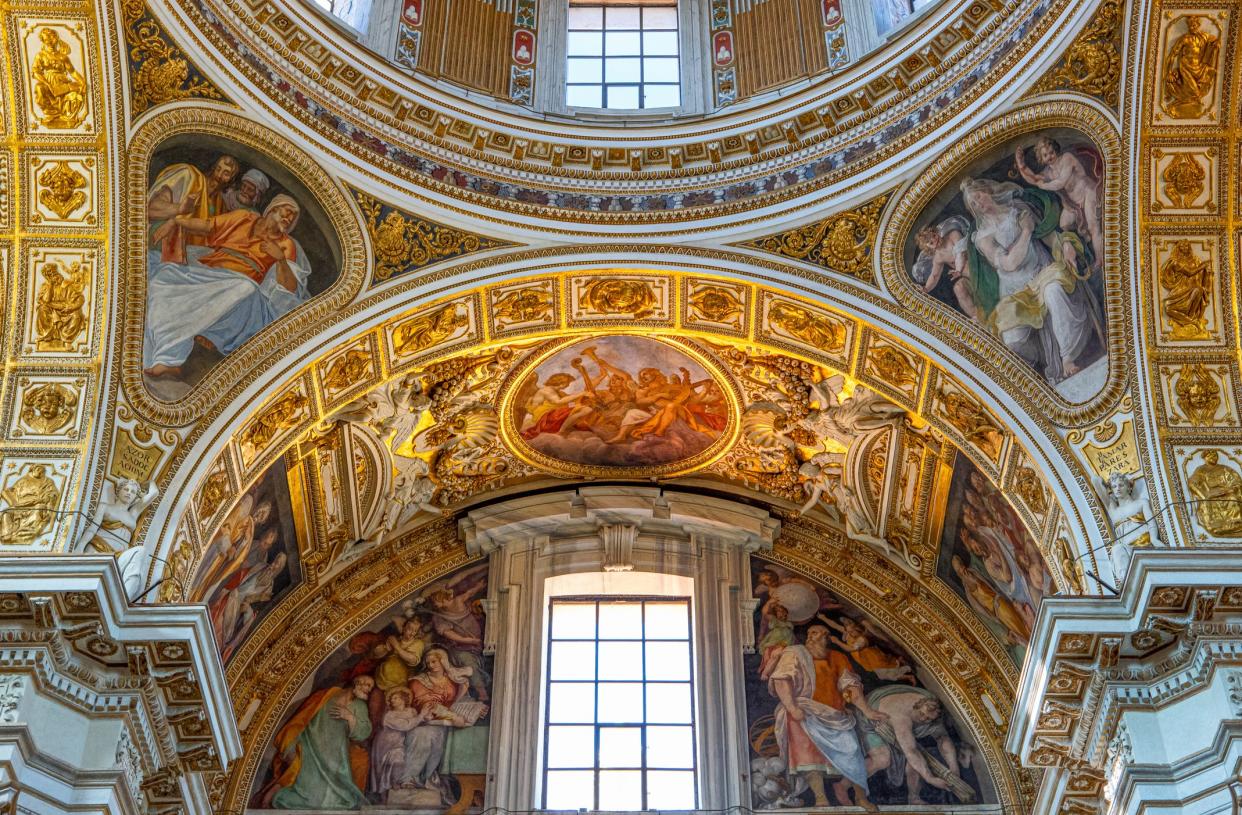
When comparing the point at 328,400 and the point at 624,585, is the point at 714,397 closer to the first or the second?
the point at 624,585

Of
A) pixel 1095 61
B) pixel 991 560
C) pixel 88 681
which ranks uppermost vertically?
pixel 1095 61

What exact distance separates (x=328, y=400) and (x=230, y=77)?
3.29 m

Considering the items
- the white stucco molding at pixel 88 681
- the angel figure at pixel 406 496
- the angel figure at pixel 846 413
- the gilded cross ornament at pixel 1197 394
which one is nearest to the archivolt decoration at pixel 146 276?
the white stucco molding at pixel 88 681

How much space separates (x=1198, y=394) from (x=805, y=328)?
12.7 feet

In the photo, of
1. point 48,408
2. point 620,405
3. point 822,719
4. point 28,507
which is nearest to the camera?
point 28,507

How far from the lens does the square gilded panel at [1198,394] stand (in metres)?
14.9

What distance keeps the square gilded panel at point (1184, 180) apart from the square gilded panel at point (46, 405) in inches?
388

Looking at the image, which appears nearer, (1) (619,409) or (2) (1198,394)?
(2) (1198,394)

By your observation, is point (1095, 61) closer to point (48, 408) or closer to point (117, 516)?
point (117, 516)

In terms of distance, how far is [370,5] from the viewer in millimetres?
17891

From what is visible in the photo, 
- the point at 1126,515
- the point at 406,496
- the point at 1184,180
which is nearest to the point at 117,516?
the point at 406,496

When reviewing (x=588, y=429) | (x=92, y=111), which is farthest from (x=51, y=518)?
(x=588, y=429)

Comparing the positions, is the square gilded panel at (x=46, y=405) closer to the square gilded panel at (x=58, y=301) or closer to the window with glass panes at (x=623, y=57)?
the square gilded panel at (x=58, y=301)

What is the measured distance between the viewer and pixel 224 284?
52.5ft
